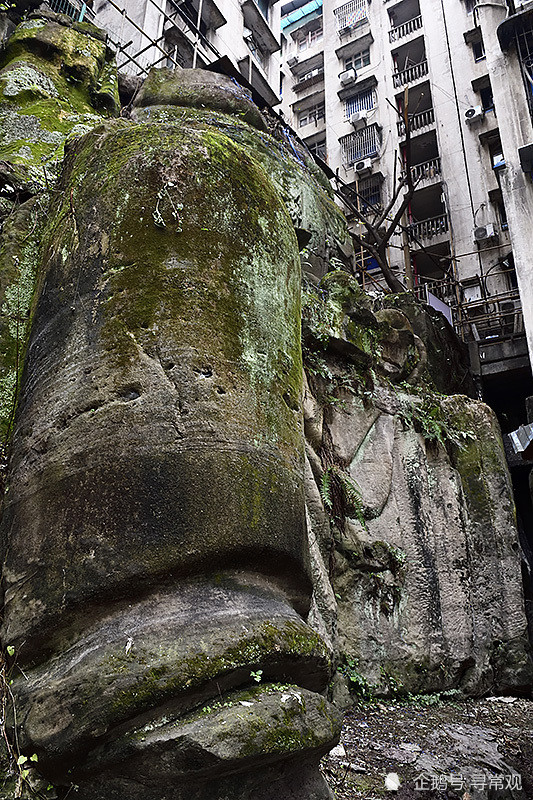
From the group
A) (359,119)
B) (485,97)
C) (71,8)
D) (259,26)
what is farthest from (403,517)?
(259,26)

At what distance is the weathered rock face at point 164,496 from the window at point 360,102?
2386 centimetres

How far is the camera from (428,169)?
21906mm

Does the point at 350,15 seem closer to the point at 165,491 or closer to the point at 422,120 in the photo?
the point at 422,120

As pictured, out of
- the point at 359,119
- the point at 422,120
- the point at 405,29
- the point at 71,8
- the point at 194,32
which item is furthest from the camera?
the point at 405,29

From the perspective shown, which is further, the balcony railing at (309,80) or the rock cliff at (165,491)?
the balcony railing at (309,80)

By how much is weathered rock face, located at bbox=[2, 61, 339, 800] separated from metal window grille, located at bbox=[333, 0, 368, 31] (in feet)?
90.5

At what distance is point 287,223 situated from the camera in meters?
4.16

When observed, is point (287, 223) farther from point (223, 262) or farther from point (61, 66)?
point (61, 66)

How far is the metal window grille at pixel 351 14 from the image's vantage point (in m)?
26.7

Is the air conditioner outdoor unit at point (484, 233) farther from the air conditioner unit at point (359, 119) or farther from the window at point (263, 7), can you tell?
the window at point (263, 7)

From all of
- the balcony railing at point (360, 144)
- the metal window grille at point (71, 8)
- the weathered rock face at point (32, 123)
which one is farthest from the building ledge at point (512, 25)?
the balcony railing at point (360, 144)

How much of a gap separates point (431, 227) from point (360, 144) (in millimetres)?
5562

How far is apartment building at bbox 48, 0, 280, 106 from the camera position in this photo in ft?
50.4

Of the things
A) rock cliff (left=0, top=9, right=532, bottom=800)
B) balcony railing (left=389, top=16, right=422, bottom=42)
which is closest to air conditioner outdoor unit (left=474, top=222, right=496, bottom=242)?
balcony railing (left=389, top=16, right=422, bottom=42)
